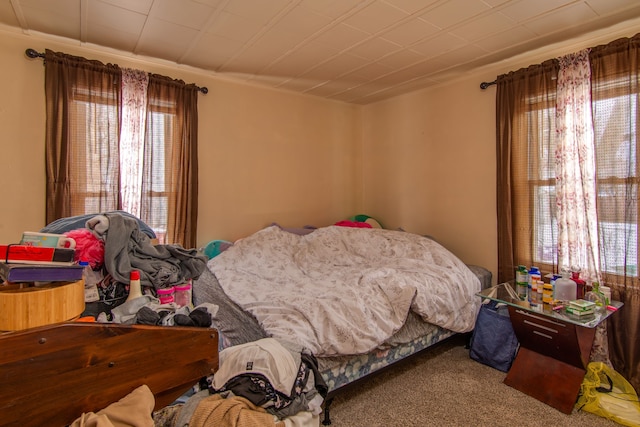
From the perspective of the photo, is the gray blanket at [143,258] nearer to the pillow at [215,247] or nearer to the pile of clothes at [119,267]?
the pile of clothes at [119,267]

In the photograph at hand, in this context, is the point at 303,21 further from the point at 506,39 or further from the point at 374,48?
the point at 506,39

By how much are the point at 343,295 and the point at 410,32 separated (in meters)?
1.91

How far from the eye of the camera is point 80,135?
2.69 metres

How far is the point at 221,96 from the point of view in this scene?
11.2ft

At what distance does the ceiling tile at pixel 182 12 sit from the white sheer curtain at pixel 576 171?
2.58 metres

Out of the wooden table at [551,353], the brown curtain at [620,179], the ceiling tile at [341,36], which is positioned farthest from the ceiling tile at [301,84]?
the wooden table at [551,353]

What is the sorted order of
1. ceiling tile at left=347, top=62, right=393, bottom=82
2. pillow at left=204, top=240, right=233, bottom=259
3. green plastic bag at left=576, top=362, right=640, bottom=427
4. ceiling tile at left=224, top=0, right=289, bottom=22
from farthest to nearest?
pillow at left=204, top=240, right=233, bottom=259 < ceiling tile at left=347, top=62, right=393, bottom=82 < ceiling tile at left=224, top=0, right=289, bottom=22 < green plastic bag at left=576, top=362, right=640, bottom=427

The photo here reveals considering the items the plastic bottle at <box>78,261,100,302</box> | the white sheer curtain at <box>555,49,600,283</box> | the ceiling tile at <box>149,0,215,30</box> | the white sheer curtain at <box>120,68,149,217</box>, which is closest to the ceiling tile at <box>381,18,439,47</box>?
the white sheer curtain at <box>555,49,600,283</box>

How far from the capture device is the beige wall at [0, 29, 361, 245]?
2.49 m

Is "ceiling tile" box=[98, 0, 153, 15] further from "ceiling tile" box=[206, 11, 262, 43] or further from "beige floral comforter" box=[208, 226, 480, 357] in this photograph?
"beige floral comforter" box=[208, 226, 480, 357]

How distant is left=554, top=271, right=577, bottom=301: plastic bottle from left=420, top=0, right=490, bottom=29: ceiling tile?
1.86 metres

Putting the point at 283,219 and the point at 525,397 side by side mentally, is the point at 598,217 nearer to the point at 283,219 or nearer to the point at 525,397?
the point at 525,397

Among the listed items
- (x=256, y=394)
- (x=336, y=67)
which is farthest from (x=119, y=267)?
(x=336, y=67)

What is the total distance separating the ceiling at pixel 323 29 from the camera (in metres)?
2.09
